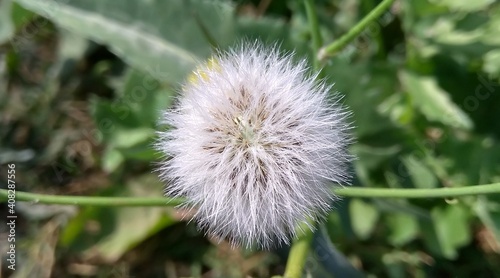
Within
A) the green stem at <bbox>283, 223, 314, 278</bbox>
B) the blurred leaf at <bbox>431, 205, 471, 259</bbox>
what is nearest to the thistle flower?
the green stem at <bbox>283, 223, 314, 278</bbox>

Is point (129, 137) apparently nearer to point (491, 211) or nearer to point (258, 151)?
point (258, 151)

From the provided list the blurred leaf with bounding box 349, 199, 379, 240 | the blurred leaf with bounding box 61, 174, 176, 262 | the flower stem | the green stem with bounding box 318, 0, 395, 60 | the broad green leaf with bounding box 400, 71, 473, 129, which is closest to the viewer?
the flower stem

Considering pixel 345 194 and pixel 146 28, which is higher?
pixel 146 28

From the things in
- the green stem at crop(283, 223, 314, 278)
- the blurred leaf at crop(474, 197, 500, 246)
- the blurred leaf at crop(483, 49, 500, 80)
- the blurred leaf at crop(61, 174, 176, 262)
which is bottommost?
the blurred leaf at crop(61, 174, 176, 262)

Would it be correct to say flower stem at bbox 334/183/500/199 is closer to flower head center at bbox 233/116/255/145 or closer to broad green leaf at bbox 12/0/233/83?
flower head center at bbox 233/116/255/145

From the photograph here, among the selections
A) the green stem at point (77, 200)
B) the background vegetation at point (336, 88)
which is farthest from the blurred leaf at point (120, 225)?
the green stem at point (77, 200)

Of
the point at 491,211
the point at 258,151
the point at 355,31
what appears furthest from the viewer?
the point at 491,211

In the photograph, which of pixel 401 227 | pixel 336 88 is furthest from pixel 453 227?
pixel 336 88

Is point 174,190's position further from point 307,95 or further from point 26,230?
point 26,230
